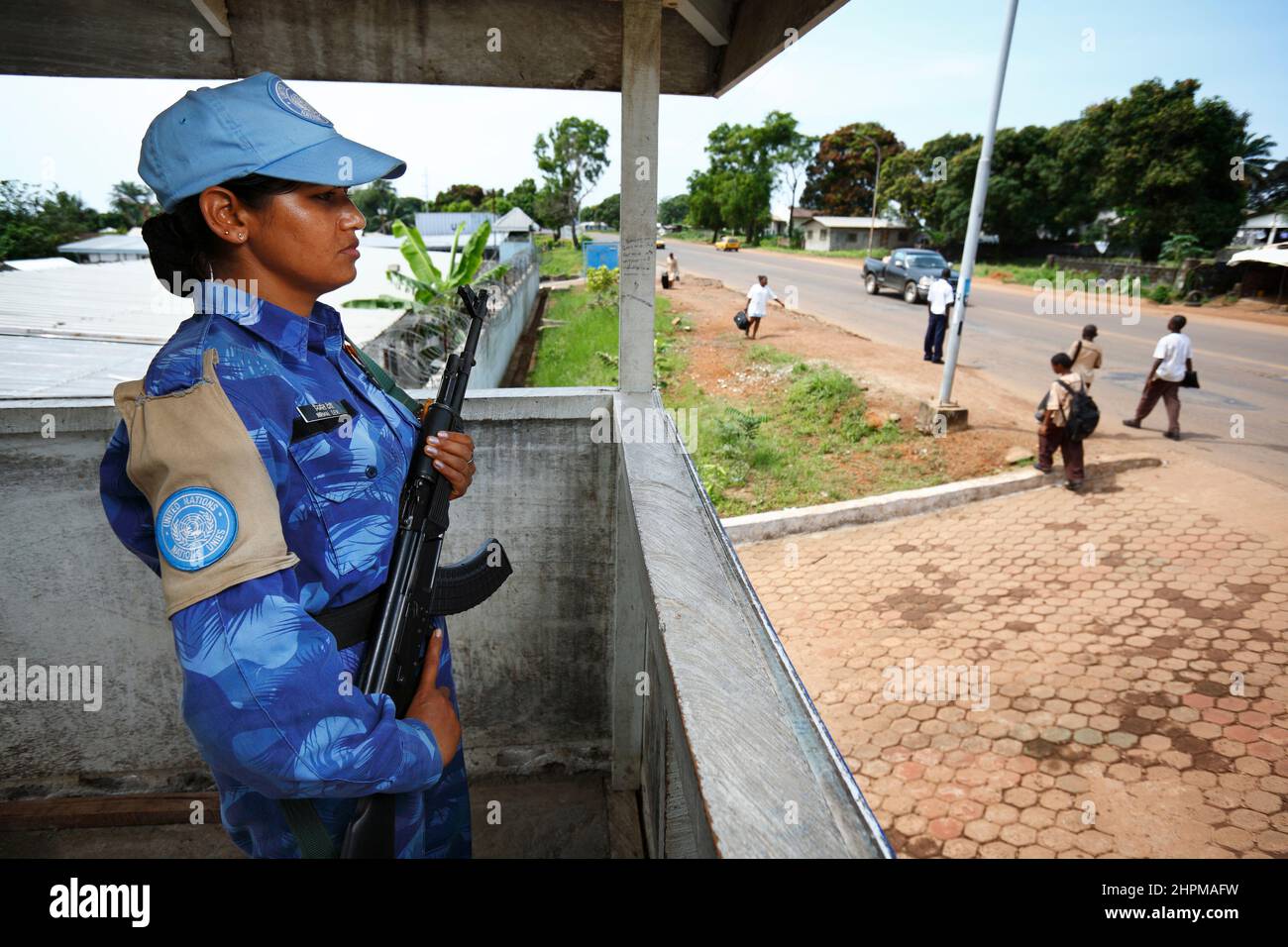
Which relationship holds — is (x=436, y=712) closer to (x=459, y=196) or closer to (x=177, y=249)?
(x=177, y=249)

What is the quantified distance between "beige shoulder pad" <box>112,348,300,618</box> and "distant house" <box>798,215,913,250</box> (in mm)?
52563

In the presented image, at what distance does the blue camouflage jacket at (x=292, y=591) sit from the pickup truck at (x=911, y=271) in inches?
827

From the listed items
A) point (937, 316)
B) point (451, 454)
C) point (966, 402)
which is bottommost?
point (966, 402)

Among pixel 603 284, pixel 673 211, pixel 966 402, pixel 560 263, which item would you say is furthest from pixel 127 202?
pixel 673 211

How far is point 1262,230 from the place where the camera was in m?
31.5

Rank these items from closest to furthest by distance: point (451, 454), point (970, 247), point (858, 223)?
point (451, 454)
point (970, 247)
point (858, 223)

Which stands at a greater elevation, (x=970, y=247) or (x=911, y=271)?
(x=970, y=247)

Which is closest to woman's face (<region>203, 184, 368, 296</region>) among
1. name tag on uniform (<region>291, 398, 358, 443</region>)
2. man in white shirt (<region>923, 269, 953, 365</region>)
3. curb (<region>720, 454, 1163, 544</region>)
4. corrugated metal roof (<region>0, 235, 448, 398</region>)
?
name tag on uniform (<region>291, 398, 358, 443</region>)

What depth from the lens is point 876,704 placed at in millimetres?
4648

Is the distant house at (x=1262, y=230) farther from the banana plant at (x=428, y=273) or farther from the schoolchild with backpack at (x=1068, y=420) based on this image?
the banana plant at (x=428, y=273)

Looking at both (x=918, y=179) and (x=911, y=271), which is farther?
(x=918, y=179)

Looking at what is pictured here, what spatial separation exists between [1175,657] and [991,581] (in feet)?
4.41

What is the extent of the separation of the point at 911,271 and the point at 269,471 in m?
22.1

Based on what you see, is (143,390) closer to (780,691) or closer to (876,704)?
(780,691)
